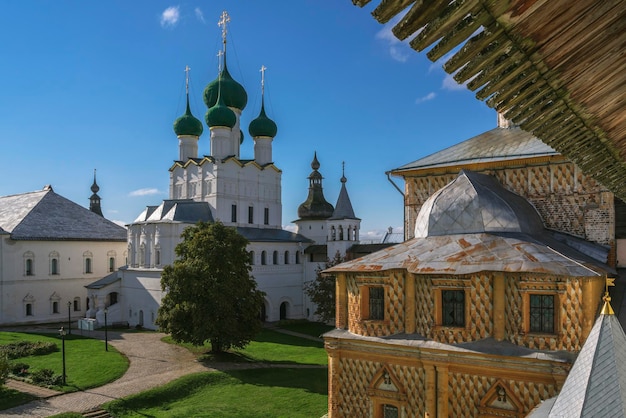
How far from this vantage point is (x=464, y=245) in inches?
509

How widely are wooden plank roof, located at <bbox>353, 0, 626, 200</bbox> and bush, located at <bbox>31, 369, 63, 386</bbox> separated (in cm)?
2260

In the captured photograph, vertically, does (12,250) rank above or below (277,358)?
above

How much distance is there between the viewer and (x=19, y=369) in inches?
881

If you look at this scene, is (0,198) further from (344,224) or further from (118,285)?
(344,224)

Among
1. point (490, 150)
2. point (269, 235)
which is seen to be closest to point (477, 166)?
point (490, 150)

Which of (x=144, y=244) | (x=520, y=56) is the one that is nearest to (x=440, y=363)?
(x=520, y=56)

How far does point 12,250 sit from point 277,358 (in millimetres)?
24620

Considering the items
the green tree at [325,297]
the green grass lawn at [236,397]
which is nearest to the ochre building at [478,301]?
the green grass lawn at [236,397]

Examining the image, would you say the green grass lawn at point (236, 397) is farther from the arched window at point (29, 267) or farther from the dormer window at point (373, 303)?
the arched window at point (29, 267)

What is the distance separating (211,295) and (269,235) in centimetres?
1549

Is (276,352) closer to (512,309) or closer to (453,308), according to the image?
(453,308)

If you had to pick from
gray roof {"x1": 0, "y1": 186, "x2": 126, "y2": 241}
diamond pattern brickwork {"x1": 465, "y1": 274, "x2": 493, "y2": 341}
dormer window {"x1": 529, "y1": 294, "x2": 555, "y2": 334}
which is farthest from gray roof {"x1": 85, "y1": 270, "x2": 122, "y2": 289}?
dormer window {"x1": 529, "y1": 294, "x2": 555, "y2": 334}

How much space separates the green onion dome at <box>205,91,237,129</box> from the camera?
3894cm

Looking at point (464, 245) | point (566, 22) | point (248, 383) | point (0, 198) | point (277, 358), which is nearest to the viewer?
point (566, 22)
